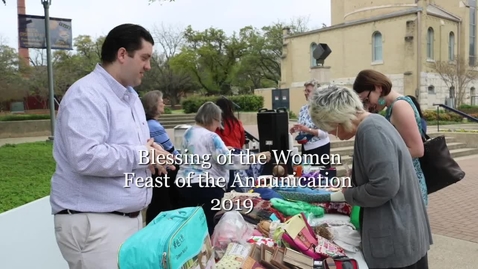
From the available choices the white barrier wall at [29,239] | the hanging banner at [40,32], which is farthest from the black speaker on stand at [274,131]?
the hanging banner at [40,32]

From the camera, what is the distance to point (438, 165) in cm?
294

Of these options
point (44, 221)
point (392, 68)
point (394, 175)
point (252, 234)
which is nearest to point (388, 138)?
point (394, 175)

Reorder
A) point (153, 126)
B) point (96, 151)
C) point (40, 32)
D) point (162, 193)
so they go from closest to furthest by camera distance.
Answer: point (96, 151) < point (162, 193) < point (153, 126) < point (40, 32)

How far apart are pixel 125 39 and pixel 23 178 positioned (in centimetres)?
460

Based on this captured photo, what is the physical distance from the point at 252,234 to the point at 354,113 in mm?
1083

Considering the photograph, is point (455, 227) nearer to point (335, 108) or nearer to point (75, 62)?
point (335, 108)

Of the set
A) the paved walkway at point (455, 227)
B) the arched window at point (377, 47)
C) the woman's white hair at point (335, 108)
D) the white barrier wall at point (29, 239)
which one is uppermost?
the arched window at point (377, 47)

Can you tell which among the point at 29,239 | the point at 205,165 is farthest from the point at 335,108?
the point at 29,239

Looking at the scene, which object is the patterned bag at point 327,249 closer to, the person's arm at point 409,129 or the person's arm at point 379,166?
the person's arm at point 379,166

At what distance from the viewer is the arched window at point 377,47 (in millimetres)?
28391

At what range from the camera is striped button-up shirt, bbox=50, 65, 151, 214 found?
71.4 inches

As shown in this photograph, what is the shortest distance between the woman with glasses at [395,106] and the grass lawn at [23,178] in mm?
3379

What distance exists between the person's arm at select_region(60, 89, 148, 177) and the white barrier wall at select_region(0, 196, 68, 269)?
56.6 inches

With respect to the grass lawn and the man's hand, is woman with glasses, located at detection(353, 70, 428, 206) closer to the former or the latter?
the man's hand
